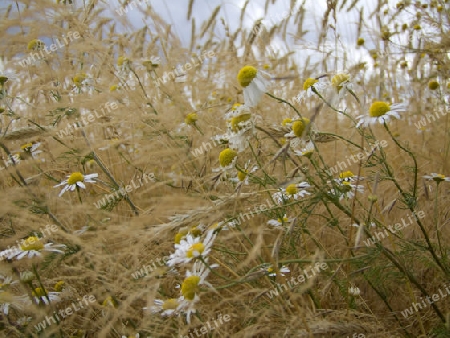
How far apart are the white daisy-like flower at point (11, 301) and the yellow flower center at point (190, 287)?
0.45m

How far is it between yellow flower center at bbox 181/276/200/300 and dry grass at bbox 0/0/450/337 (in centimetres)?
2

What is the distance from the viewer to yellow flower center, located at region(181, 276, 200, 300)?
2.71ft

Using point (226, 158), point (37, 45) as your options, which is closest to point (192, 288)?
point (226, 158)

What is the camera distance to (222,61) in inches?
75.4

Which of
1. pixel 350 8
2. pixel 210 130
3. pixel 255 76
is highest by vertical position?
pixel 350 8

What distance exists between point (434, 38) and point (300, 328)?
1.76m

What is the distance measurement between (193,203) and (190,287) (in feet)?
0.63

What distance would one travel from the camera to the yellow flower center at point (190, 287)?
0.83 meters

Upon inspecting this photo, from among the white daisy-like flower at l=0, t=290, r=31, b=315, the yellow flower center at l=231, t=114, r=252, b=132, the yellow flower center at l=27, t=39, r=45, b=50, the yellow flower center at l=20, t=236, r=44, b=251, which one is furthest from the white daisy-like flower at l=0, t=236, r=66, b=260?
the yellow flower center at l=27, t=39, r=45, b=50

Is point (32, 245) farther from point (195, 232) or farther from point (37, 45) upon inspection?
point (37, 45)

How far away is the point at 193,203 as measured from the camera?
78 cm

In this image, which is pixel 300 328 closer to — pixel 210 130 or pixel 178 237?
pixel 178 237

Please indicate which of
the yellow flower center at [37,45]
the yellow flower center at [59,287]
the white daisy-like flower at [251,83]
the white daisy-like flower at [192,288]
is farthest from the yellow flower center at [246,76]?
the yellow flower center at [37,45]

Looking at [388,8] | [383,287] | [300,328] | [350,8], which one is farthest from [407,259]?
[388,8]
